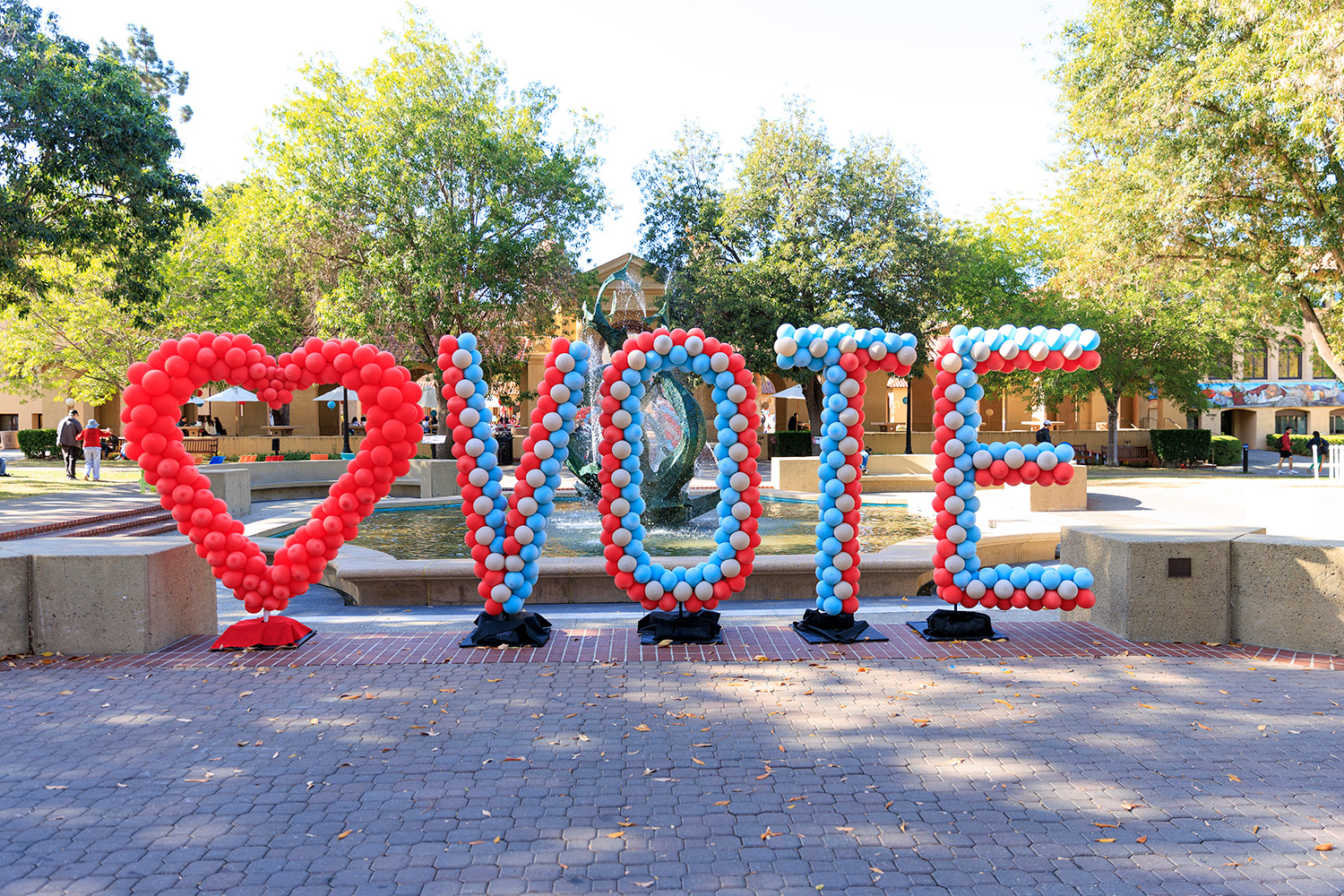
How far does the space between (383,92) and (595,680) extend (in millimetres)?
24078

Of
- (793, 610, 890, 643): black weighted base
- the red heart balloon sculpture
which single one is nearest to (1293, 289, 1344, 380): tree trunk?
(793, 610, 890, 643): black weighted base

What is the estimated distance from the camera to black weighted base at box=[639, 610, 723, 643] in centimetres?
684

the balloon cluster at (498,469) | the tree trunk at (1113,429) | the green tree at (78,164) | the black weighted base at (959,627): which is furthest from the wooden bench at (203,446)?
the tree trunk at (1113,429)

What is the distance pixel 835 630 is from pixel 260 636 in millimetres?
4702

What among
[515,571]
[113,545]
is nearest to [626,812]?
[515,571]

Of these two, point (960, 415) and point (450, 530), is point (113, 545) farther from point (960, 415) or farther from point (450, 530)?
point (960, 415)

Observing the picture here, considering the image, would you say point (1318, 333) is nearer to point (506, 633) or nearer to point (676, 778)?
point (506, 633)

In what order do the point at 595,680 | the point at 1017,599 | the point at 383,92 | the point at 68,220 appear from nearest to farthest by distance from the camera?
the point at 595,680, the point at 1017,599, the point at 68,220, the point at 383,92

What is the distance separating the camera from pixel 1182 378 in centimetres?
3025

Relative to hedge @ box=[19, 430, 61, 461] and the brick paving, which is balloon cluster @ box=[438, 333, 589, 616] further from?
hedge @ box=[19, 430, 61, 461]

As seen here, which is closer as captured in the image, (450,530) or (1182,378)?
(450,530)

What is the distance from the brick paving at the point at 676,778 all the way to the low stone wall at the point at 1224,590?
1.72ft

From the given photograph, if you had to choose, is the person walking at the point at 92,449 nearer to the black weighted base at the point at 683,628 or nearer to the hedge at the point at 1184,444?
the black weighted base at the point at 683,628

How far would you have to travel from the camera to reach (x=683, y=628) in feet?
22.5
